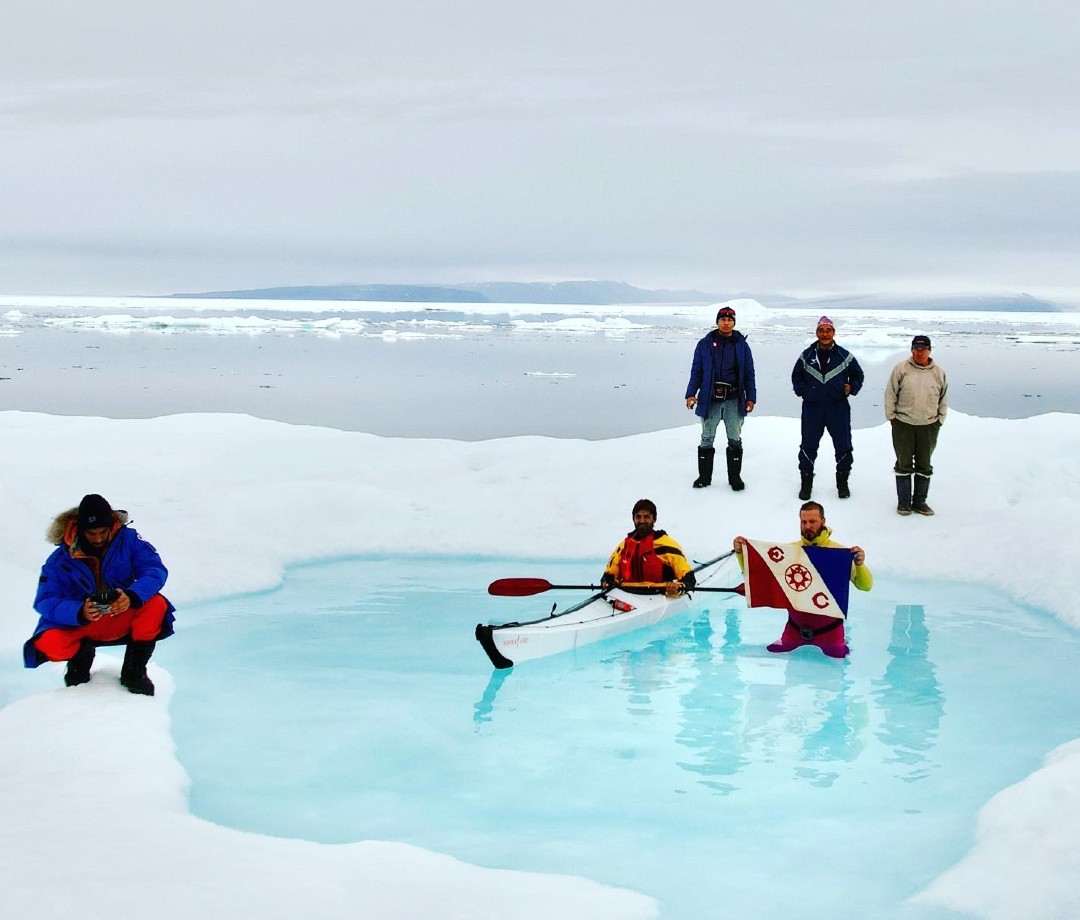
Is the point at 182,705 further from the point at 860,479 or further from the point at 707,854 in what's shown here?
the point at 860,479

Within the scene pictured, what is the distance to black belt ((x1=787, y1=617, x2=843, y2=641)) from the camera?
7.80 m

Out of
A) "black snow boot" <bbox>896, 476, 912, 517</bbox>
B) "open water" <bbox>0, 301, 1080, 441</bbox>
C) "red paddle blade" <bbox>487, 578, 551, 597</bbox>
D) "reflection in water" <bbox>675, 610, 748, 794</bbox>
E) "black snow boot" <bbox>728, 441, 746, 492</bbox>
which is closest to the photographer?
"reflection in water" <bbox>675, 610, 748, 794</bbox>

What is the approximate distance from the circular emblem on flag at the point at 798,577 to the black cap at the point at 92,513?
4603mm

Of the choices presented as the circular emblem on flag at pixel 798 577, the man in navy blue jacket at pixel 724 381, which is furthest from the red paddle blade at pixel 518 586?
the man in navy blue jacket at pixel 724 381

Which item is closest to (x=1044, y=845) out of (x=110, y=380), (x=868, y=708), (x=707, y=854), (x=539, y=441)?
(x=707, y=854)

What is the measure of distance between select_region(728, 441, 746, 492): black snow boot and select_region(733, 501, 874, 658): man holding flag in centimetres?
391

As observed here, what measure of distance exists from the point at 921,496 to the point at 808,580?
13.4 feet

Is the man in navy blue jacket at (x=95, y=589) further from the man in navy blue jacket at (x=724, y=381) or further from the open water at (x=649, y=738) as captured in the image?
the man in navy blue jacket at (x=724, y=381)

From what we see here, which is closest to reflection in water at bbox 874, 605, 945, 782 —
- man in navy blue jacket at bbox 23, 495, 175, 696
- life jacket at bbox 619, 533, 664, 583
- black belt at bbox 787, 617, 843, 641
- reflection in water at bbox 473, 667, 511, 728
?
black belt at bbox 787, 617, 843, 641

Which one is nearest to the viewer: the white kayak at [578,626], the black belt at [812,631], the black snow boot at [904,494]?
the white kayak at [578,626]

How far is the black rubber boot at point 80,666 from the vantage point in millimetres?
6086

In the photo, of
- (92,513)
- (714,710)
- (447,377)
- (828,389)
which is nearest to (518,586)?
(714,710)

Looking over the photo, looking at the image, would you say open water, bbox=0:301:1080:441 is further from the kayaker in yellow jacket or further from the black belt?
the black belt

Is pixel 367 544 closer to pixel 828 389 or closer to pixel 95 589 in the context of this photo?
pixel 828 389
